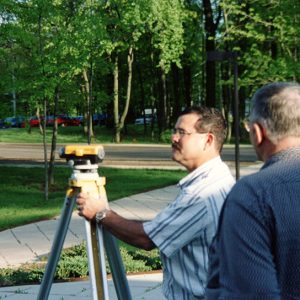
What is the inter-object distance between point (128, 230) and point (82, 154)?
447 millimetres

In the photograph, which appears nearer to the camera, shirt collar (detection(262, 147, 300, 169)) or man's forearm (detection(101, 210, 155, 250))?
shirt collar (detection(262, 147, 300, 169))

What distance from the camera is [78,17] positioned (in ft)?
55.0

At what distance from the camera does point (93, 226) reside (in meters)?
3.37

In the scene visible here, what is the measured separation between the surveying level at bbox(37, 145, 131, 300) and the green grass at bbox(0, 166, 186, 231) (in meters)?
8.66

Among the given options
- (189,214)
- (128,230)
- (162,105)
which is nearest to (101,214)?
(128,230)

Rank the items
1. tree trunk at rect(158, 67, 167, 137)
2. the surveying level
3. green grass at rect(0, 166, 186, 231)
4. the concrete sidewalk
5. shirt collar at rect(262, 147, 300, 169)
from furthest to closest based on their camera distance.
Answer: tree trunk at rect(158, 67, 167, 137), green grass at rect(0, 166, 186, 231), the concrete sidewalk, the surveying level, shirt collar at rect(262, 147, 300, 169)

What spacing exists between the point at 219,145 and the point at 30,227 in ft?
29.5

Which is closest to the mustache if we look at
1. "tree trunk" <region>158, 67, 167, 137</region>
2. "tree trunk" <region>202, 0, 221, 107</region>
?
"tree trunk" <region>202, 0, 221, 107</region>

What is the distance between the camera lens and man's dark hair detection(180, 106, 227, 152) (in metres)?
3.24

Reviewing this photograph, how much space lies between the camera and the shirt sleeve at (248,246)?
2.00m

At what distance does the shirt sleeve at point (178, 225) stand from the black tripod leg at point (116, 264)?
0.41m

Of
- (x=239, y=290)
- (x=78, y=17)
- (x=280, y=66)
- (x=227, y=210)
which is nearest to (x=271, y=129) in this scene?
(x=227, y=210)

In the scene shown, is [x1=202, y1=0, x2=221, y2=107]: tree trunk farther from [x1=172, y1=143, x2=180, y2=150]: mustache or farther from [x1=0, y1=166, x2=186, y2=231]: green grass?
[x1=172, y1=143, x2=180, y2=150]: mustache

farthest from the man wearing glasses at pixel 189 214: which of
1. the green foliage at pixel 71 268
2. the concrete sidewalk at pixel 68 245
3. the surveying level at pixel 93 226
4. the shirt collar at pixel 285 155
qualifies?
the green foliage at pixel 71 268
